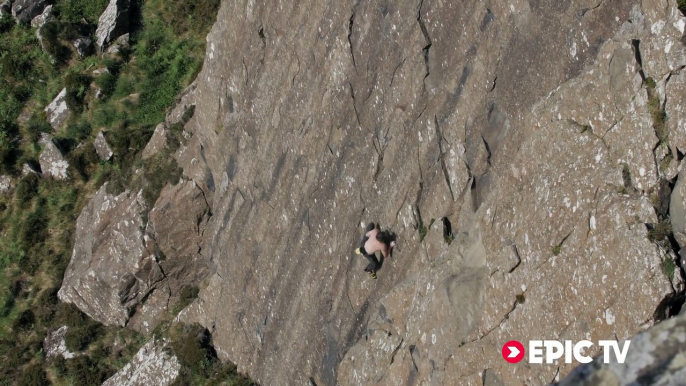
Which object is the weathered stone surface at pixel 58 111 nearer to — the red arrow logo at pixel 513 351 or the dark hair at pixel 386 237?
the dark hair at pixel 386 237

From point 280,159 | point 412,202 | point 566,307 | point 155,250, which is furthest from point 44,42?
point 566,307

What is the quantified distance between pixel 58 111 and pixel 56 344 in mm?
8624

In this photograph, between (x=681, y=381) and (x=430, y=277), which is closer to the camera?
(x=681, y=381)

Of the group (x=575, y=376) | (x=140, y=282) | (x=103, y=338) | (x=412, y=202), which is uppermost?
(x=412, y=202)

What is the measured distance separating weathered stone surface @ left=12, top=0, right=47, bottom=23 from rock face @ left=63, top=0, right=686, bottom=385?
12.5m

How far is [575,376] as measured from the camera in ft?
15.9

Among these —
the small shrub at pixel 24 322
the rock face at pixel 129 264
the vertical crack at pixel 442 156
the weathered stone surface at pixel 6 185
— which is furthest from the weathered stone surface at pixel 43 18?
the vertical crack at pixel 442 156

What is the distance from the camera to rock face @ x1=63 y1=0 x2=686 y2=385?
977 centimetres

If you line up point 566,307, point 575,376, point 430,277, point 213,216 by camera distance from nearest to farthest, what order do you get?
point 575,376, point 566,307, point 430,277, point 213,216

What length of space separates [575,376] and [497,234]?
6.86 meters

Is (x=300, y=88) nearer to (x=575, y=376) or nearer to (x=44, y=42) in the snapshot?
(x=575, y=376)

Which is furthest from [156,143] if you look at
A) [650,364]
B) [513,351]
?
[650,364]

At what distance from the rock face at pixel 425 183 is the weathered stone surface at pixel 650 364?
422cm

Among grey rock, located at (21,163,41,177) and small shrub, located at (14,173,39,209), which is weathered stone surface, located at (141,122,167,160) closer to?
small shrub, located at (14,173,39,209)
